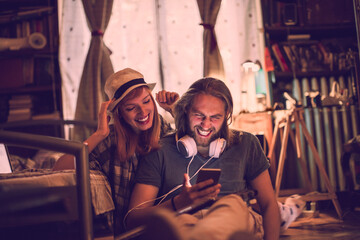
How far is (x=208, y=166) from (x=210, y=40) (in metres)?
2.09

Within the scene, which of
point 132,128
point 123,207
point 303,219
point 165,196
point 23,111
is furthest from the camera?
point 23,111

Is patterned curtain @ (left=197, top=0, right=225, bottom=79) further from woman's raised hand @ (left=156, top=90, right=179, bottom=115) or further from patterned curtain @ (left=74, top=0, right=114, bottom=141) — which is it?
woman's raised hand @ (left=156, top=90, right=179, bottom=115)

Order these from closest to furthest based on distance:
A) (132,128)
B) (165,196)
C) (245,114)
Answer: (165,196)
(132,128)
(245,114)

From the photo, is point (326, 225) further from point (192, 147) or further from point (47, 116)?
point (47, 116)

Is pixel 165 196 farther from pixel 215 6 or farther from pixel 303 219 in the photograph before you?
pixel 215 6

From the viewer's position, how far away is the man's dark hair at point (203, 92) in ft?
5.48

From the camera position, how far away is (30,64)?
356 cm

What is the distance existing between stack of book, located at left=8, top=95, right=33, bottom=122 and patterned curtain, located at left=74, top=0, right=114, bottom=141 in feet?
1.48

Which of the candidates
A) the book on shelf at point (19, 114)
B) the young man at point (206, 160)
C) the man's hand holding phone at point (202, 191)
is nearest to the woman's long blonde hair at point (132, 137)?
the young man at point (206, 160)

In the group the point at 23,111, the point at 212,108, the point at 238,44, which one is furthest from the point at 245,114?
the point at 23,111

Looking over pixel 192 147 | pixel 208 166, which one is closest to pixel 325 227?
pixel 208 166

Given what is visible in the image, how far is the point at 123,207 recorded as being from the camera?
5.71 ft

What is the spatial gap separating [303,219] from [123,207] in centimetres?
169

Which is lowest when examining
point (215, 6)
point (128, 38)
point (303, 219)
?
point (303, 219)
